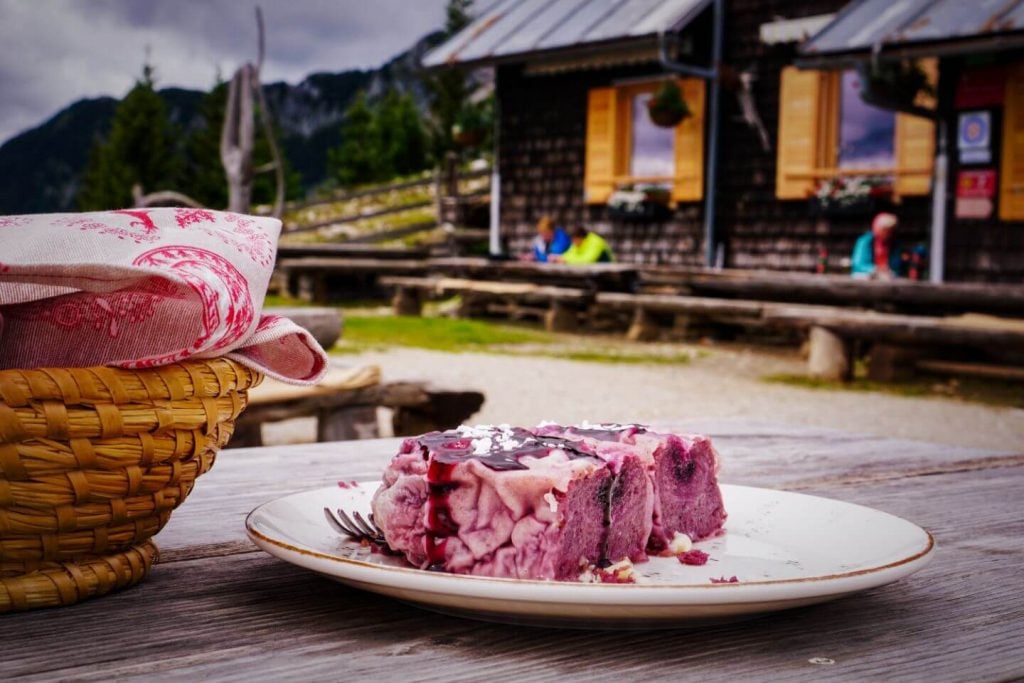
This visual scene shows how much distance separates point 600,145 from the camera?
1474 centimetres

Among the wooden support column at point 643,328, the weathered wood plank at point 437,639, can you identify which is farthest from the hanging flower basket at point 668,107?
the weathered wood plank at point 437,639

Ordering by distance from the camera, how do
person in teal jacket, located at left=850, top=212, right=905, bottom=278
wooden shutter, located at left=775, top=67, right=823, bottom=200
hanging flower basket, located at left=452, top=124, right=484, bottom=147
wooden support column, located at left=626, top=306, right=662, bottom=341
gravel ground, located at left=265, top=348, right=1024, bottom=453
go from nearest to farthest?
gravel ground, located at left=265, top=348, right=1024, bottom=453 → person in teal jacket, located at left=850, top=212, right=905, bottom=278 → wooden shutter, located at left=775, top=67, right=823, bottom=200 → wooden support column, located at left=626, top=306, right=662, bottom=341 → hanging flower basket, located at left=452, top=124, right=484, bottom=147

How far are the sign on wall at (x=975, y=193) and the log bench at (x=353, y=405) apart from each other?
701 cm

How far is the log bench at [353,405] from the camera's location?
16.5 feet

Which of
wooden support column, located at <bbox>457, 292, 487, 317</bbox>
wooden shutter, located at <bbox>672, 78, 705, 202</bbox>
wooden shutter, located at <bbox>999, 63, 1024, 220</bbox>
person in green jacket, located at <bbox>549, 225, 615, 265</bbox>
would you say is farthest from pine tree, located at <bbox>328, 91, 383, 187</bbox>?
wooden shutter, located at <bbox>999, 63, 1024, 220</bbox>

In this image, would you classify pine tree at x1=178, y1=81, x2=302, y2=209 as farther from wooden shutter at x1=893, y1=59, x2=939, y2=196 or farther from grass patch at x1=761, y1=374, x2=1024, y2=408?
grass patch at x1=761, y1=374, x2=1024, y2=408

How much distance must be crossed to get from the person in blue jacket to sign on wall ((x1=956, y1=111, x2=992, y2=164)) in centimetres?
532

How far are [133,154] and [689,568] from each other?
35.1 m

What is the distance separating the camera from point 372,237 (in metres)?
22.9

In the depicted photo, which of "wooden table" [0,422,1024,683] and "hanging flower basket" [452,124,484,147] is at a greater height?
"hanging flower basket" [452,124,484,147]

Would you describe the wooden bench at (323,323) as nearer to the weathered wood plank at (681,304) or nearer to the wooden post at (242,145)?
the wooden post at (242,145)

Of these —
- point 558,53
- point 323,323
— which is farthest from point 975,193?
point 323,323

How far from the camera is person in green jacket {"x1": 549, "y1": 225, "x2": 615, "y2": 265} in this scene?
13867mm

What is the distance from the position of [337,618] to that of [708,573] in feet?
1.23
